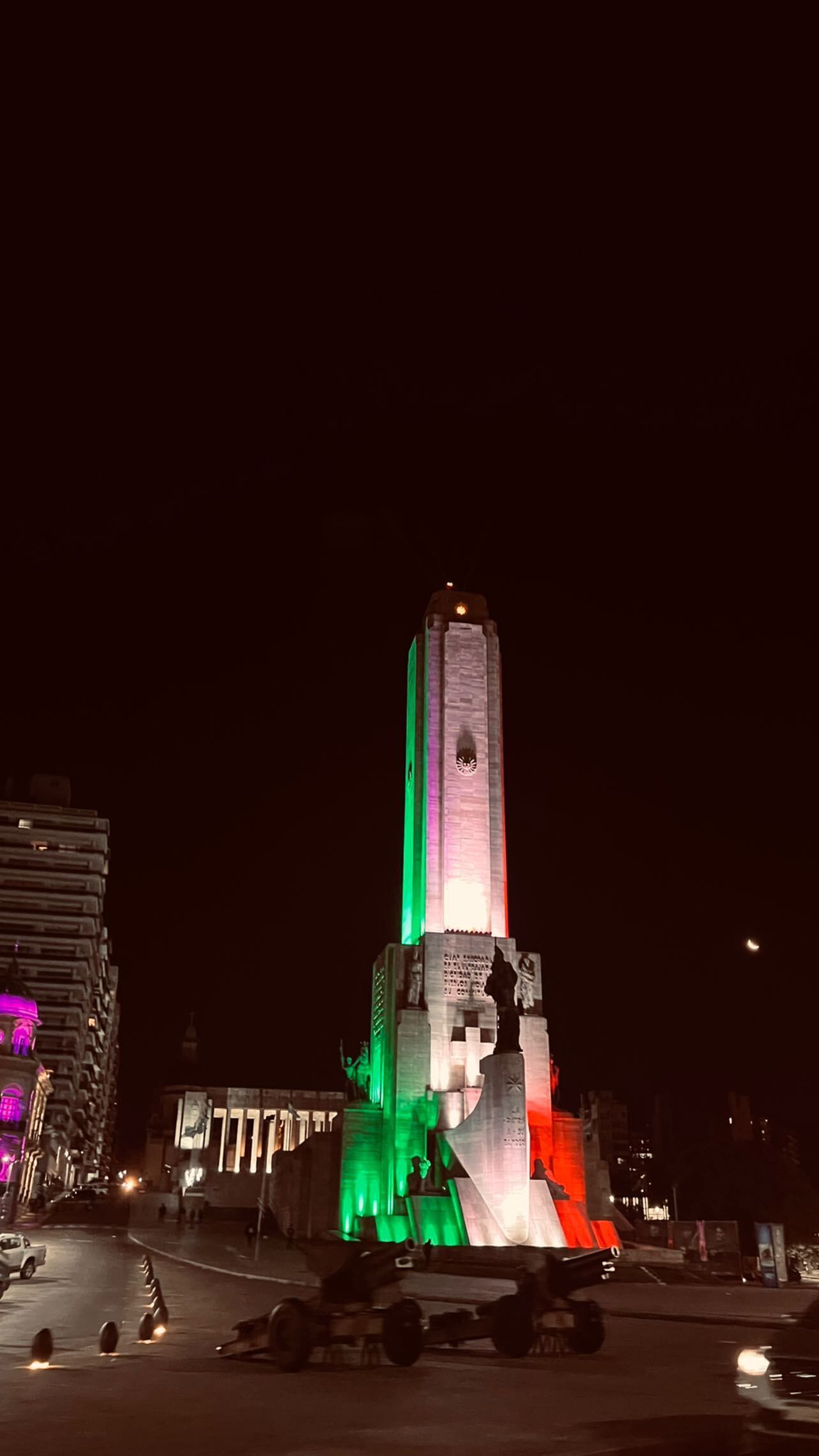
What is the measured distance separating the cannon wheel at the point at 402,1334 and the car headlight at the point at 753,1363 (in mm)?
5064

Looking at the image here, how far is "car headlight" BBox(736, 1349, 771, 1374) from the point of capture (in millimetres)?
8883

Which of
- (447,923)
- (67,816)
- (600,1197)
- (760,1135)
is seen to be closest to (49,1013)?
(67,816)

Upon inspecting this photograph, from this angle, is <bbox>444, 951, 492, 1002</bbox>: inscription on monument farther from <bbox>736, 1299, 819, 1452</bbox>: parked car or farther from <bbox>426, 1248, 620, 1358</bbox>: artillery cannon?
<bbox>736, 1299, 819, 1452</bbox>: parked car

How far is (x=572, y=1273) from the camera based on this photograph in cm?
1452

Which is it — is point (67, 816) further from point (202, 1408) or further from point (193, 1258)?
point (202, 1408)

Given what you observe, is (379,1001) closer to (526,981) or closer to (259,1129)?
(526,981)

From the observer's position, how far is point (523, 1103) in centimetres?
3881

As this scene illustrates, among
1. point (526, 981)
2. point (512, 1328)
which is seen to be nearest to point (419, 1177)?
point (526, 981)

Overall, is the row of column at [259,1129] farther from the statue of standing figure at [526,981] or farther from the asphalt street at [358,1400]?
the asphalt street at [358,1400]

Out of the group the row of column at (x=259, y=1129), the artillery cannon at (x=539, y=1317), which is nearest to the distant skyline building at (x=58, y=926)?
the row of column at (x=259, y=1129)

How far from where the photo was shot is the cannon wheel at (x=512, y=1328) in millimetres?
13938

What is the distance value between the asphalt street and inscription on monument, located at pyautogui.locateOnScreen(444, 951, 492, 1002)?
30.6 metres

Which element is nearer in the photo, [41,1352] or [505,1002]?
[41,1352]

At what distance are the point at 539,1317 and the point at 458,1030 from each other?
108 ft
